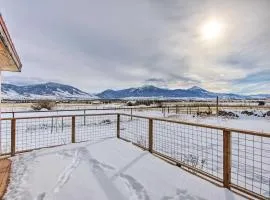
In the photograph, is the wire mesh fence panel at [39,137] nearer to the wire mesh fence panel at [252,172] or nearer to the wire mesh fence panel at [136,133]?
the wire mesh fence panel at [136,133]

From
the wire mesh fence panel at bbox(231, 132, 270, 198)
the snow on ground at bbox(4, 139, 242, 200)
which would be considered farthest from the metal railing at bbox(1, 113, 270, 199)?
the snow on ground at bbox(4, 139, 242, 200)

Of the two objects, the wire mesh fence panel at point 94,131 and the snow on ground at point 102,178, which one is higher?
the snow on ground at point 102,178

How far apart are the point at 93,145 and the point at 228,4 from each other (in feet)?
20.7

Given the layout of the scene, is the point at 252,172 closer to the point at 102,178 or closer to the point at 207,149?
the point at 207,149

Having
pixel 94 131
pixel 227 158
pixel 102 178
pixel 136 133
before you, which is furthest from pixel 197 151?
pixel 94 131

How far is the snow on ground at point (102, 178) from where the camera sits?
4.06m

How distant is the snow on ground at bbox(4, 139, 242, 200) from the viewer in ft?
13.3

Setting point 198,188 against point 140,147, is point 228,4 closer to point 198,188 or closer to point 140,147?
point 140,147

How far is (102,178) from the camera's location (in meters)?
4.84

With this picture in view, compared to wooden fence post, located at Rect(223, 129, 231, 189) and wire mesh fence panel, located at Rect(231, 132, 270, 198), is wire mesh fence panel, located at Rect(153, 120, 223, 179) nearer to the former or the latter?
wooden fence post, located at Rect(223, 129, 231, 189)

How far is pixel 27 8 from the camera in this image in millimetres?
7469

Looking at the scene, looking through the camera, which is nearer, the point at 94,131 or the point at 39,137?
the point at 39,137

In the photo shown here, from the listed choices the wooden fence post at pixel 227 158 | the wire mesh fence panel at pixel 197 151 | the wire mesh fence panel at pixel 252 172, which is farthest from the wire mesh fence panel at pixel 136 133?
the wooden fence post at pixel 227 158

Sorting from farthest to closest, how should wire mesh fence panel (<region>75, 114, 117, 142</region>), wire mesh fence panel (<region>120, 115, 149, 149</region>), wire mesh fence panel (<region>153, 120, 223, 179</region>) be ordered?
wire mesh fence panel (<region>75, 114, 117, 142</region>)
wire mesh fence panel (<region>120, 115, 149, 149</region>)
wire mesh fence panel (<region>153, 120, 223, 179</region>)
